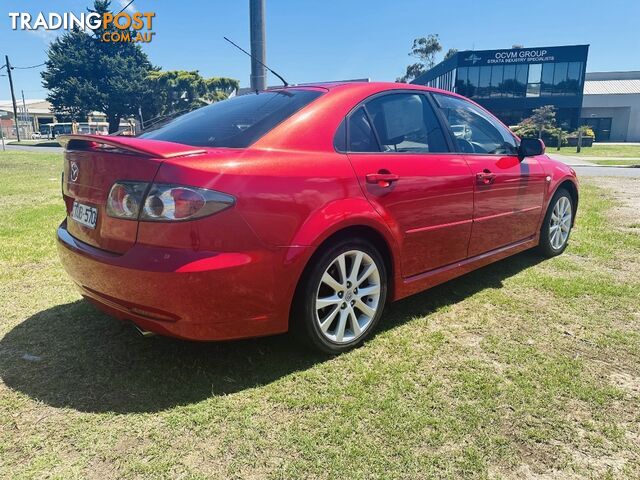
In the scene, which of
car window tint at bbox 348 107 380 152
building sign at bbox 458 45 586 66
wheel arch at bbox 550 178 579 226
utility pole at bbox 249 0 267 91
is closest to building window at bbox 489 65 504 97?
building sign at bbox 458 45 586 66

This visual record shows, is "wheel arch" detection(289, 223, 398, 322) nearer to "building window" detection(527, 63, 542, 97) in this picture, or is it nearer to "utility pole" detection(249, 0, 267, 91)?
"utility pole" detection(249, 0, 267, 91)

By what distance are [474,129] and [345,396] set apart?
2464 millimetres

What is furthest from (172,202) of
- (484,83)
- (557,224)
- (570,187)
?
(484,83)

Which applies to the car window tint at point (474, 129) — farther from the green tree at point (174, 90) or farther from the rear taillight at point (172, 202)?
the green tree at point (174, 90)

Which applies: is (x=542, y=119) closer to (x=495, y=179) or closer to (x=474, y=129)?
(x=474, y=129)

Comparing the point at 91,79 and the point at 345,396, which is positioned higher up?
the point at 91,79

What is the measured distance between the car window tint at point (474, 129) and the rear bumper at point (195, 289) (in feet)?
6.18

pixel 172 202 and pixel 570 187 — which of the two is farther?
pixel 570 187

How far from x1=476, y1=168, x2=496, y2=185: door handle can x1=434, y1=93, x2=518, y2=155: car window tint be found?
0.65ft

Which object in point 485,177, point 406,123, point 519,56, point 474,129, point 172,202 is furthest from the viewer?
point 519,56

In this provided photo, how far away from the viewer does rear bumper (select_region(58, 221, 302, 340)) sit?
2.22 m

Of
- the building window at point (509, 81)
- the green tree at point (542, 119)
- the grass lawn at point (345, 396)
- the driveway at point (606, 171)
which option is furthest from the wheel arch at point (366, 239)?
the building window at point (509, 81)

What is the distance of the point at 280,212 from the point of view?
2398 millimetres

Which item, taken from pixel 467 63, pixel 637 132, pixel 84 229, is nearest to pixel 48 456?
pixel 84 229
